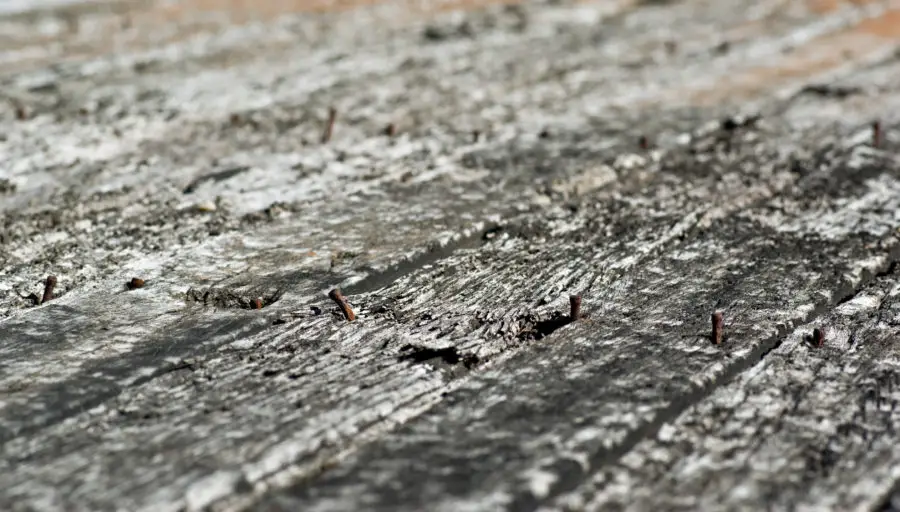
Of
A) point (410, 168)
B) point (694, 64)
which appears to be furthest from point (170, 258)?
point (694, 64)

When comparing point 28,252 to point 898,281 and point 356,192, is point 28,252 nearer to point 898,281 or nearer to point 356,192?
point 356,192

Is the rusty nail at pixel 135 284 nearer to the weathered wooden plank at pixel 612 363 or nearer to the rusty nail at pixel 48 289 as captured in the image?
the rusty nail at pixel 48 289

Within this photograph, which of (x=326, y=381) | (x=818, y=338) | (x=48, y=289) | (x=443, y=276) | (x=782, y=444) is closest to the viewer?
(x=782, y=444)

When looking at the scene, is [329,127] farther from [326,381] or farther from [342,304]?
[326,381]

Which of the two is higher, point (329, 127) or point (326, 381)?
point (329, 127)

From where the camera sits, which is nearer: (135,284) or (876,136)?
(135,284)

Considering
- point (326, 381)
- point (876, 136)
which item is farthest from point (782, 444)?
point (876, 136)

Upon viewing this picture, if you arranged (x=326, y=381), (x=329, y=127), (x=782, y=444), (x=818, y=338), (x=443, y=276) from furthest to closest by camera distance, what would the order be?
(x=329, y=127) → (x=443, y=276) → (x=818, y=338) → (x=326, y=381) → (x=782, y=444)

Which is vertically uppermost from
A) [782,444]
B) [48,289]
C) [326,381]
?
[48,289]

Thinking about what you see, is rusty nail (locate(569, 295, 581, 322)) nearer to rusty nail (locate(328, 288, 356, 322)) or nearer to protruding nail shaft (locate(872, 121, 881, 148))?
rusty nail (locate(328, 288, 356, 322))
